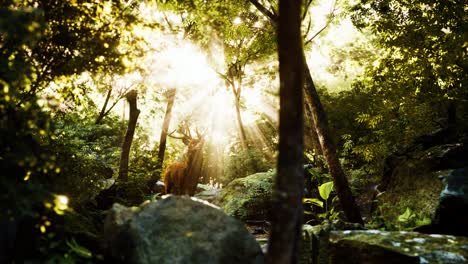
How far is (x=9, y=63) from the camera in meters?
4.55

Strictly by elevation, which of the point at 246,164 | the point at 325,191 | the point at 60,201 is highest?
the point at 246,164

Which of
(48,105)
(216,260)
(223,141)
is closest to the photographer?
(48,105)

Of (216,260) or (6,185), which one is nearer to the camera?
(6,185)

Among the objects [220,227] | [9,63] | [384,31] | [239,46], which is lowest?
[220,227]

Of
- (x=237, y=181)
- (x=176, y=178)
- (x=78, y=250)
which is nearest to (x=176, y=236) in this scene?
(x=78, y=250)

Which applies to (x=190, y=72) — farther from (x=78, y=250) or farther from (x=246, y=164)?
(x=78, y=250)

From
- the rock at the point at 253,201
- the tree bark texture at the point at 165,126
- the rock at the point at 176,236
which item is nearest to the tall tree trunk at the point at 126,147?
the rock at the point at 253,201

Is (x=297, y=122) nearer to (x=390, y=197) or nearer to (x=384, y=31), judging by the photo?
(x=390, y=197)

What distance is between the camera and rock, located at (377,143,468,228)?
9164 mm

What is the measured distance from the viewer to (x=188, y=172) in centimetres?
1847

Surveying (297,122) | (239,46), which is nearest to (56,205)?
(297,122)

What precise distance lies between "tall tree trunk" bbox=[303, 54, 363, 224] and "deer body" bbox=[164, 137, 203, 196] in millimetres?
8494

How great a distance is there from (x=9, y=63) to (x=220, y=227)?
417 centimetres

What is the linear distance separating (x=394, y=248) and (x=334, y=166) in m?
4.64
